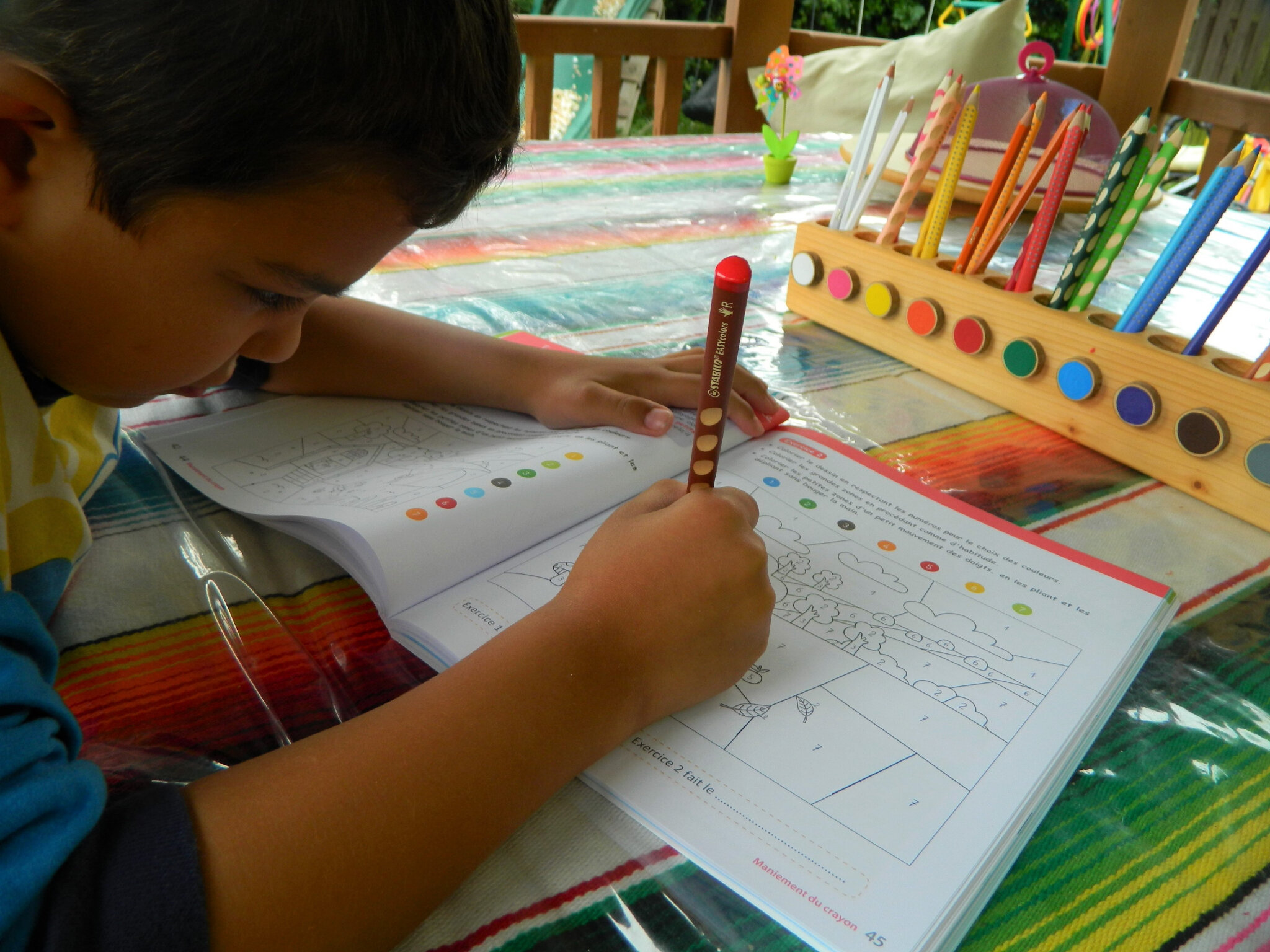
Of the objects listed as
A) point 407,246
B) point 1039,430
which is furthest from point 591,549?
point 407,246

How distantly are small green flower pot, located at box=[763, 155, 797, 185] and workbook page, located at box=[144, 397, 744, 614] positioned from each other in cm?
76

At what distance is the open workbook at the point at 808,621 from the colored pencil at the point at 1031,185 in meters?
0.26

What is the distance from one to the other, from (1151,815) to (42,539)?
50 centimetres

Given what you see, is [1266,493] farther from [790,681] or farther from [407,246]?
[407,246]

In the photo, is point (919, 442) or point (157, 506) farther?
point (919, 442)

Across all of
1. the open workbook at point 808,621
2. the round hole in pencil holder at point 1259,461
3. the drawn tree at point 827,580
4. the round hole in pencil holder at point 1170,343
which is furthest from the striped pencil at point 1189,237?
the drawn tree at point 827,580

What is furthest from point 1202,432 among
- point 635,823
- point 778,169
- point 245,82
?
point 778,169

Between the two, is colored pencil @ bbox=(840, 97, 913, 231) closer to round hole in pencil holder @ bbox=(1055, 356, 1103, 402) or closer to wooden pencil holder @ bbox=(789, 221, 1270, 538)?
wooden pencil holder @ bbox=(789, 221, 1270, 538)

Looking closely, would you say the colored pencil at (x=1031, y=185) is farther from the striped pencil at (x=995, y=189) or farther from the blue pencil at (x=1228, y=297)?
the blue pencil at (x=1228, y=297)

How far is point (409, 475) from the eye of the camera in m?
0.53

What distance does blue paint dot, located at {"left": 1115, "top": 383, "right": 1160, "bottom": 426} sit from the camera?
0.62m

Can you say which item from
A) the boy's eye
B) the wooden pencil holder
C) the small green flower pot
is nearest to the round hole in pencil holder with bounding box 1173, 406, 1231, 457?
the wooden pencil holder

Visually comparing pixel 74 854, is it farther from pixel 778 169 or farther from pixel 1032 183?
pixel 778 169

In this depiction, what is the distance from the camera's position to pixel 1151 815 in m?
0.36
